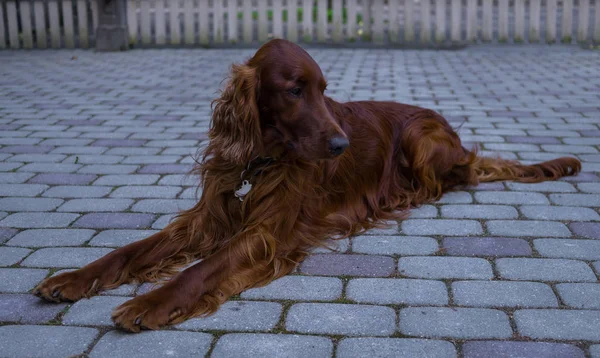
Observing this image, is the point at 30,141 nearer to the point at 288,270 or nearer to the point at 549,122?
the point at 288,270

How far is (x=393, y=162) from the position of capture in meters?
4.10

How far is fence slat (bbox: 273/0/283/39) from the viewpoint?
37.3ft

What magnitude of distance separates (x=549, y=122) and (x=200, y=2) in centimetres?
684

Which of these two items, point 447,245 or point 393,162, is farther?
point 393,162

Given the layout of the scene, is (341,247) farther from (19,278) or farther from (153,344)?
(19,278)

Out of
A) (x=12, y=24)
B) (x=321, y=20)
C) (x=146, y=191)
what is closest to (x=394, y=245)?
(x=146, y=191)

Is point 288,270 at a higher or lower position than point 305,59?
lower

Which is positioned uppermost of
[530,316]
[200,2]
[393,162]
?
[200,2]

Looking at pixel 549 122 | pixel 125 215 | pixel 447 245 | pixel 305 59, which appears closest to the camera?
pixel 305 59

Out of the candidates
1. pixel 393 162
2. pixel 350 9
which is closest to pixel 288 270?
pixel 393 162

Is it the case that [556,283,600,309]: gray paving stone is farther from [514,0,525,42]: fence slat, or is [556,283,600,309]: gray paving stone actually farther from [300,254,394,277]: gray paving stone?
[514,0,525,42]: fence slat

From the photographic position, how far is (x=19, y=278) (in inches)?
118

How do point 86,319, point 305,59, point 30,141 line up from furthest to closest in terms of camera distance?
point 30,141, point 305,59, point 86,319

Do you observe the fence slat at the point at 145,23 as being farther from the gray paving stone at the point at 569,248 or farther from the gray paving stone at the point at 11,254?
the gray paving stone at the point at 569,248
